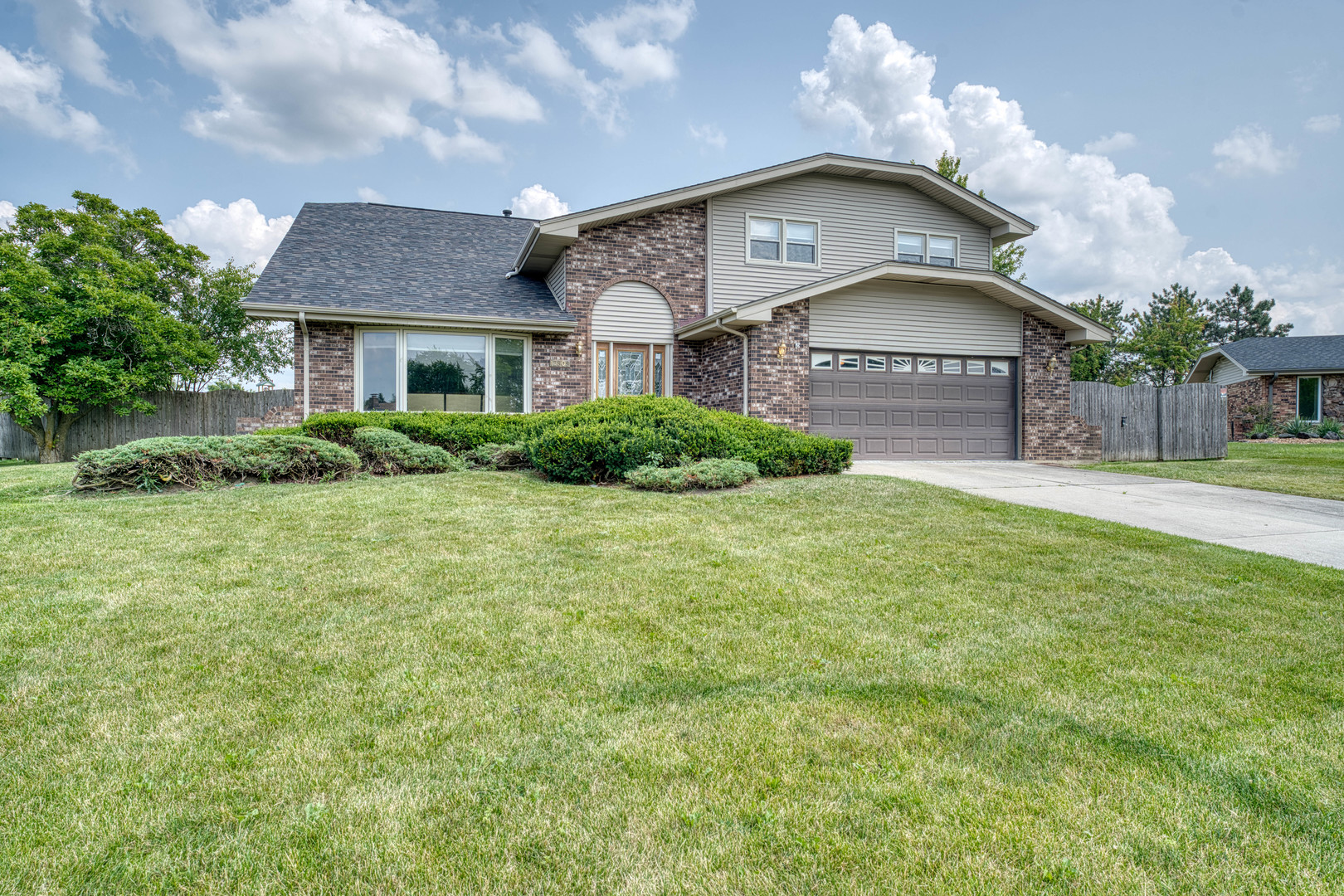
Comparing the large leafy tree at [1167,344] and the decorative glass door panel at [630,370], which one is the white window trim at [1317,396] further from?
the decorative glass door panel at [630,370]

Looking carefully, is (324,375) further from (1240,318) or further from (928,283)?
(1240,318)

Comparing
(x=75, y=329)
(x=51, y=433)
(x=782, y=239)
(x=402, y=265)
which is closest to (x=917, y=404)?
(x=782, y=239)

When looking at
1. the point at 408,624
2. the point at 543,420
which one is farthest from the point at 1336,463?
the point at 408,624

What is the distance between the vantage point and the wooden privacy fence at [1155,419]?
15148mm

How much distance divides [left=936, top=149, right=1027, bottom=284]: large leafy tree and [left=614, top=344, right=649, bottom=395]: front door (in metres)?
16.1

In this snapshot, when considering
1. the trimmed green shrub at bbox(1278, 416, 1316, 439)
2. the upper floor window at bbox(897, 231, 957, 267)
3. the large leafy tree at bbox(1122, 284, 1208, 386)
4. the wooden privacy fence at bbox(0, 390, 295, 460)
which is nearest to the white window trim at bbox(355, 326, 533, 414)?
the wooden privacy fence at bbox(0, 390, 295, 460)

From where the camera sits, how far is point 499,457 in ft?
35.7

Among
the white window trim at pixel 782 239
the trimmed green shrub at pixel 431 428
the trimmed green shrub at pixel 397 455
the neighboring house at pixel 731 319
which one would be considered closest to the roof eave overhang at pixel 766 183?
the neighboring house at pixel 731 319

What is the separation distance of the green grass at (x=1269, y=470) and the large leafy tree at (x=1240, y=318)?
42.9m

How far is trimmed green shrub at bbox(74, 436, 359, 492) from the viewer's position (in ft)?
26.9

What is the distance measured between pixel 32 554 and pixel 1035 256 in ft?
99.5

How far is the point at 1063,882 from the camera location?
1.76 m

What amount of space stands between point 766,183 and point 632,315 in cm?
438

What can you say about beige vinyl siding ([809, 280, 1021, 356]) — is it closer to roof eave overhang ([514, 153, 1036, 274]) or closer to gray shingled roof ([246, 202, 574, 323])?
roof eave overhang ([514, 153, 1036, 274])
